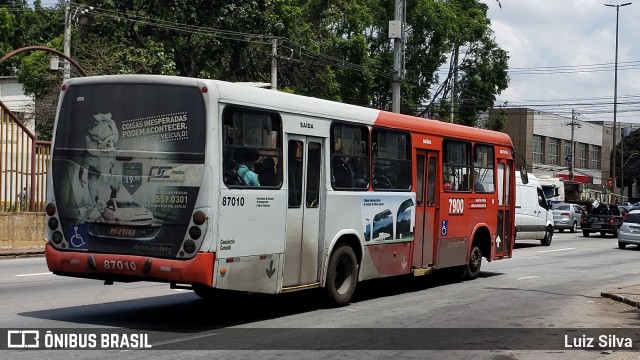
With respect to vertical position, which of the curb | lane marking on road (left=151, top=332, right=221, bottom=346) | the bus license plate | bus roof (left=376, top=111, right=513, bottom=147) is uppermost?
bus roof (left=376, top=111, right=513, bottom=147)

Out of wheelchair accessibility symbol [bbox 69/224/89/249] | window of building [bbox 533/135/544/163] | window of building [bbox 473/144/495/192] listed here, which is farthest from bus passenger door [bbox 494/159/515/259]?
window of building [bbox 533/135/544/163]

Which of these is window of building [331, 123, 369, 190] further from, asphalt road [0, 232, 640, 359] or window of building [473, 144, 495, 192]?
window of building [473, 144, 495, 192]

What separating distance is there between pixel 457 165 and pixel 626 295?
3911 mm

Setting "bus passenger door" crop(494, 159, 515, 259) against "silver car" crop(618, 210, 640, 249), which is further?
"silver car" crop(618, 210, 640, 249)

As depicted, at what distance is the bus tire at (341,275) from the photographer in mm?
13234

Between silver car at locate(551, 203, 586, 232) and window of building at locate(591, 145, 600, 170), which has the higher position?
window of building at locate(591, 145, 600, 170)

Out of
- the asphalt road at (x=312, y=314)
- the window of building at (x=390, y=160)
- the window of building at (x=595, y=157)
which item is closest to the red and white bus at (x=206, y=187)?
the window of building at (x=390, y=160)

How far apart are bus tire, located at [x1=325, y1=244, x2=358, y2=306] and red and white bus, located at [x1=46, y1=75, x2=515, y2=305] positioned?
2 centimetres

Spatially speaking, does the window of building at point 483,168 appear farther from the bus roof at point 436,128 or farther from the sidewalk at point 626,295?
the sidewalk at point 626,295

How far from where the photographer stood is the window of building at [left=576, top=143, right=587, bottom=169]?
9381 centimetres

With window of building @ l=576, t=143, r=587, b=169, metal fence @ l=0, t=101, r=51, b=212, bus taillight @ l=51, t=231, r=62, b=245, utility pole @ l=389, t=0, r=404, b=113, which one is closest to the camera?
bus taillight @ l=51, t=231, r=62, b=245

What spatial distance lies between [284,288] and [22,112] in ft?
119

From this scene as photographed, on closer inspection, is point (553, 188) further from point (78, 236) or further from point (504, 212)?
point (78, 236)

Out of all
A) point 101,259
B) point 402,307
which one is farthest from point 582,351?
point 101,259
